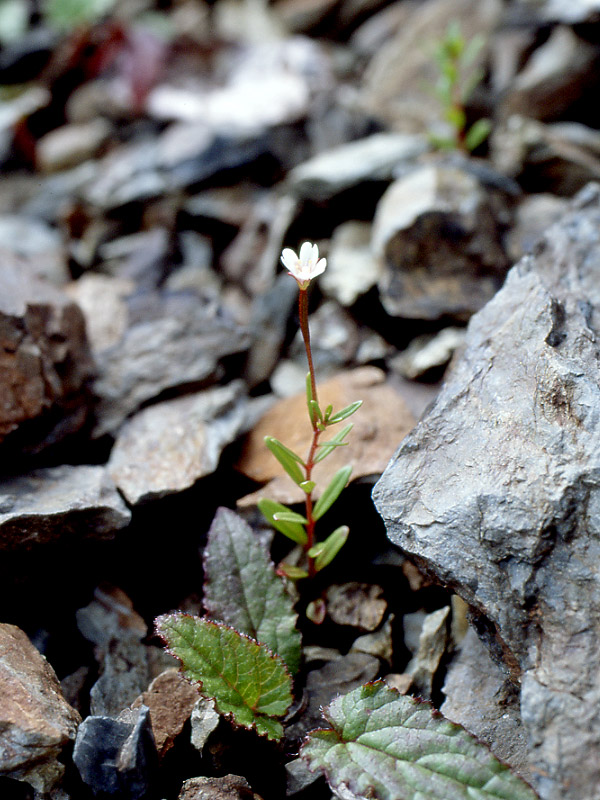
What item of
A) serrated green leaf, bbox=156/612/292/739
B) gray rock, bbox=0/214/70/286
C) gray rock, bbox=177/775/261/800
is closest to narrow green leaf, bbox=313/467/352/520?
serrated green leaf, bbox=156/612/292/739

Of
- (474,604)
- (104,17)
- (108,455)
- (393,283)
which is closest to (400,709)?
(474,604)

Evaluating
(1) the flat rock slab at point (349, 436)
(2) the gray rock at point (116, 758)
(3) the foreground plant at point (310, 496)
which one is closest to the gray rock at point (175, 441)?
(1) the flat rock slab at point (349, 436)

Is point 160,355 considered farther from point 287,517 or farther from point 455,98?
point 455,98

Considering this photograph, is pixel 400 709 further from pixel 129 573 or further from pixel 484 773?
pixel 129 573

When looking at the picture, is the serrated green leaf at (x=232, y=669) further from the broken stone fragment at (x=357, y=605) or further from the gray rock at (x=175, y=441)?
the gray rock at (x=175, y=441)

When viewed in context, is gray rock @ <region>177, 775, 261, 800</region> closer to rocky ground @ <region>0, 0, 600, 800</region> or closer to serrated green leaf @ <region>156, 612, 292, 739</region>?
rocky ground @ <region>0, 0, 600, 800</region>

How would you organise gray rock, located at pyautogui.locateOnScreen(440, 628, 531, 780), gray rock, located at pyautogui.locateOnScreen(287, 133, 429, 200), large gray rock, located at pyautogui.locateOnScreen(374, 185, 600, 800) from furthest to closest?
gray rock, located at pyautogui.locateOnScreen(287, 133, 429, 200) → gray rock, located at pyautogui.locateOnScreen(440, 628, 531, 780) → large gray rock, located at pyautogui.locateOnScreen(374, 185, 600, 800)
